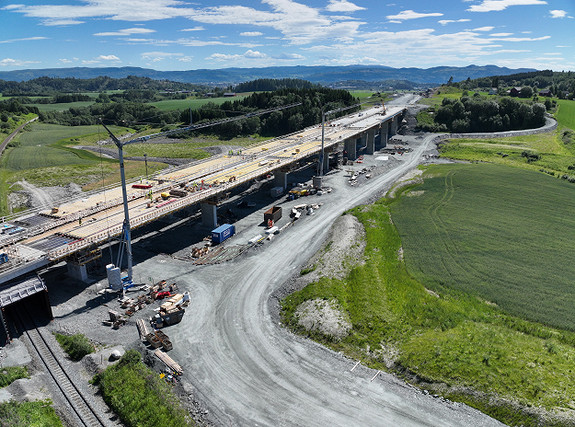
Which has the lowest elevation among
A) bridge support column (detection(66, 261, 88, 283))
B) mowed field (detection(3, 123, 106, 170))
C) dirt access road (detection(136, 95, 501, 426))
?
dirt access road (detection(136, 95, 501, 426))

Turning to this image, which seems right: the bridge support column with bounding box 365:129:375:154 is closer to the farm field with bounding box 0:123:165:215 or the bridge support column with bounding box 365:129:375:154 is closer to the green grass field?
the farm field with bounding box 0:123:165:215

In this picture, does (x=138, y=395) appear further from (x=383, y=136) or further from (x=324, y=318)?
(x=383, y=136)

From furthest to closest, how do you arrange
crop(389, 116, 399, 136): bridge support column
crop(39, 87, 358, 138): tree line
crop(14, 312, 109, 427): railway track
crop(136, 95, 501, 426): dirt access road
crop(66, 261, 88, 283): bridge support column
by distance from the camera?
crop(39, 87, 358, 138): tree line, crop(389, 116, 399, 136): bridge support column, crop(66, 261, 88, 283): bridge support column, crop(136, 95, 501, 426): dirt access road, crop(14, 312, 109, 427): railway track

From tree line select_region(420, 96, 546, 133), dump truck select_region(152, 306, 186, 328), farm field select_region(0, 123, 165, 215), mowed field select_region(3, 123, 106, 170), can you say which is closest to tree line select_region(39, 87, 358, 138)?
mowed field select_region(3, 123, 106, 170)

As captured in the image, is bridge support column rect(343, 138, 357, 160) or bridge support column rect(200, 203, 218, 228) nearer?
bridge support column rect(200, 203, 218, 228)

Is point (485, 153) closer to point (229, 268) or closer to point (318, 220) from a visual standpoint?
point (318, 220)

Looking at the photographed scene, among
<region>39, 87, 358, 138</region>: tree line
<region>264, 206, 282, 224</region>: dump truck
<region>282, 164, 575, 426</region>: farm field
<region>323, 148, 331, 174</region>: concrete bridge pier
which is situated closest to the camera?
<region>282, 164, 575, 426</region>: farm field
